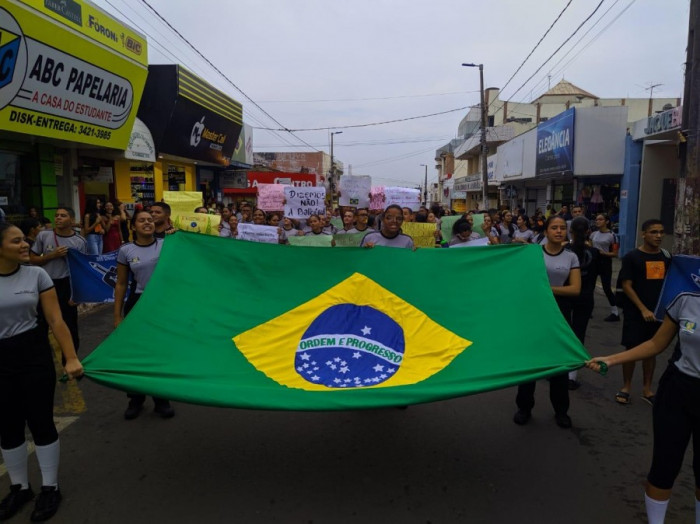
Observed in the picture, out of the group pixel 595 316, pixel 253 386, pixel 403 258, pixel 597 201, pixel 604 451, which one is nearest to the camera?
pixel 253 386

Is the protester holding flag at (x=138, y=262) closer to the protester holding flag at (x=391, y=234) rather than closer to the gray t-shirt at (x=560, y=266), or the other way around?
the protester holding flag at (x=391, y=234)

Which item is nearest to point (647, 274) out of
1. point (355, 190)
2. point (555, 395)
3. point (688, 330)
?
point (555, 395)

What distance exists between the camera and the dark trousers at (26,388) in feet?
10.2

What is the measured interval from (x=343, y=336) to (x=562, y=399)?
217cm

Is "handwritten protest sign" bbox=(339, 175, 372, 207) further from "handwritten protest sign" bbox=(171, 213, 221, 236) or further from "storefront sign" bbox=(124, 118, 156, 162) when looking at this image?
"storefront sign" bbox=(124, 118, 156, 162)

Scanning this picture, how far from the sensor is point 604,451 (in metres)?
4.09

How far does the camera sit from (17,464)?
3293 millimetres

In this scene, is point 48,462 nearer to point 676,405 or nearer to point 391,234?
point 391,234

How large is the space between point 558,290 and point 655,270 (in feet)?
3.90

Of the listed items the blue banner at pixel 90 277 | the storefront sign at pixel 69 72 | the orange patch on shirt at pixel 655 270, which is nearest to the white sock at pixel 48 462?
the blue banner at pixel 90 277

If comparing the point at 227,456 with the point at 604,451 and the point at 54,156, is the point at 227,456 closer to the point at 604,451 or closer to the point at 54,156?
the point at 604,451

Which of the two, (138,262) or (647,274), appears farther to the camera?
(647,274)

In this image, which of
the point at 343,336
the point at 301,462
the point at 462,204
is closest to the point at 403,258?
the point at 343,336

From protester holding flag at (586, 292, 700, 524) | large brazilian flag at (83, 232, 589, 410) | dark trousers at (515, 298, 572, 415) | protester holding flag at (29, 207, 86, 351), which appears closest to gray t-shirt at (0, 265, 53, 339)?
large brazilian flag at (83, 232, 589, 410)
